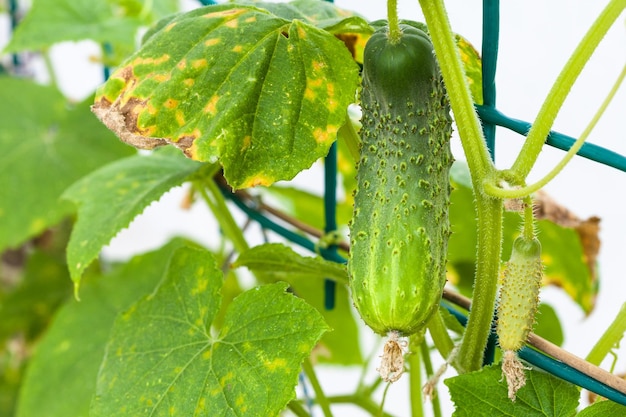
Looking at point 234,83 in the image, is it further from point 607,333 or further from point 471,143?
point 607,333

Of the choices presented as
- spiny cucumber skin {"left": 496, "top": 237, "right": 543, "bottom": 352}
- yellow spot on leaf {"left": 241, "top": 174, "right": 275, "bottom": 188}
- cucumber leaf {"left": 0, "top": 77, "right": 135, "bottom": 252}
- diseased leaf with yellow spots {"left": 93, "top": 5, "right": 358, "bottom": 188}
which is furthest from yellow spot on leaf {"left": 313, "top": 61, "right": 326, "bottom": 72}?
cucumber leaf {"left": 0, "top": 77, "right": 135, "bottom": 252}

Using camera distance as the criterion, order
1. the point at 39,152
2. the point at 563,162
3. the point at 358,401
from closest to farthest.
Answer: the point at 563,162, the point at 358,401, the point at 39,152

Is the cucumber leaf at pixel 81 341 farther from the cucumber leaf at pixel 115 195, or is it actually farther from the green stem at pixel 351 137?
the green stem at pixel 351 137

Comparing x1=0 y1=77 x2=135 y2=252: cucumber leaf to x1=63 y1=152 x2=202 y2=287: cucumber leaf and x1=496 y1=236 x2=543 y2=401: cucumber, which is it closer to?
x1=63 y1=152 x2=202 y2=287: cucumber leaf

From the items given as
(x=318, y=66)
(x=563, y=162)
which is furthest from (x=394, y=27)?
(x=563, y=162)

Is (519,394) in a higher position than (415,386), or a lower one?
higher

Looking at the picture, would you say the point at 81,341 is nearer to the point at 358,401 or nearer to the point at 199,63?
the point at 358,401
